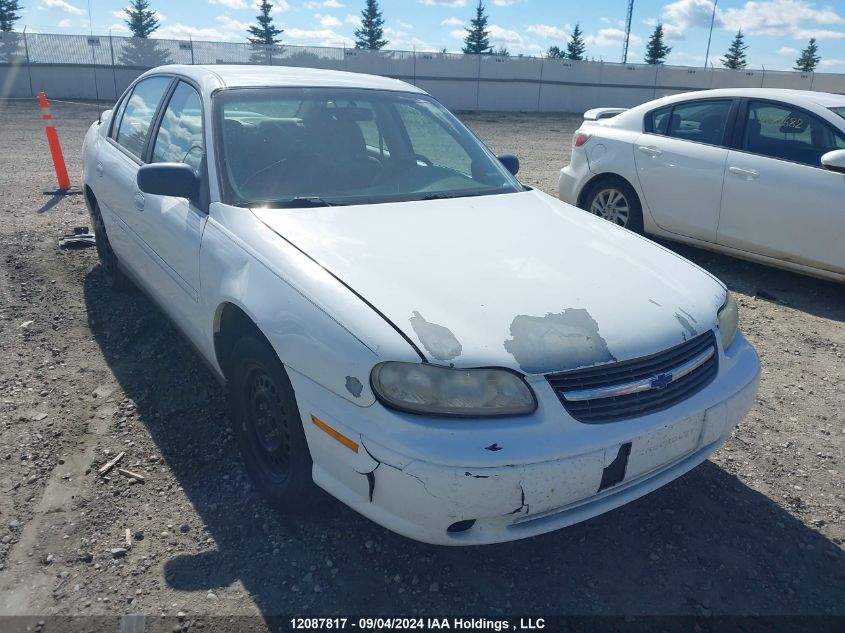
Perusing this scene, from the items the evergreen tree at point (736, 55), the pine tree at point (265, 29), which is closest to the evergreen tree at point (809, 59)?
the evergreen tree at point (736, 55)

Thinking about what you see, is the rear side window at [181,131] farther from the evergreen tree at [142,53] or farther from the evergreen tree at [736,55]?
the evergreen tree at [736,55]

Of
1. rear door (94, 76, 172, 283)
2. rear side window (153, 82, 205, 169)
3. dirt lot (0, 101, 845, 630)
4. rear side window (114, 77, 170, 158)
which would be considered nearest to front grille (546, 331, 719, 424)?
dirt lot (0, 101, 845, 630)

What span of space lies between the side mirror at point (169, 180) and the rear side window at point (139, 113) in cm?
115

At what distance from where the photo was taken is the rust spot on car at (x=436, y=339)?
2086 millimetres

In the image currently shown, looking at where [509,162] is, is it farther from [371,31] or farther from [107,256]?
[371,31]

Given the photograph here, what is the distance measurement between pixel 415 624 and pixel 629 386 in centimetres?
106

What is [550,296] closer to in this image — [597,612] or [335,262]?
[335,262]

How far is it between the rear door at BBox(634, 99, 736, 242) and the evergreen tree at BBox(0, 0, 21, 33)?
63315 mm

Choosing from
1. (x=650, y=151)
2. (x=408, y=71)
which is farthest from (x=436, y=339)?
(x=408, y=71)

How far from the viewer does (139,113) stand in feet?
14.2

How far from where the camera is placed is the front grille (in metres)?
2.15

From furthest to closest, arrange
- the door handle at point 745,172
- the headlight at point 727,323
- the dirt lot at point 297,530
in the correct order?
the door handle at point 745,172 → the headlight at point 727,323 → the dirt lot at point 297,530

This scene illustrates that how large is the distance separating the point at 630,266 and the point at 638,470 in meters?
0.89

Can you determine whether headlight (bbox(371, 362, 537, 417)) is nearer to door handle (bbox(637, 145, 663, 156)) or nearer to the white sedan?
the white sedan
